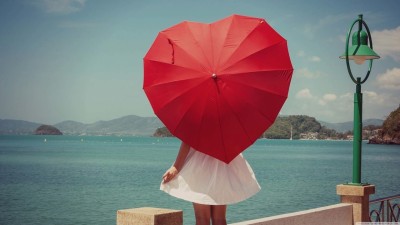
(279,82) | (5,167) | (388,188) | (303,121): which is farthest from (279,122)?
(279,82)

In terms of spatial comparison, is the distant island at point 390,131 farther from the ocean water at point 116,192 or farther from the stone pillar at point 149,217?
the stone pillar at point 149,217

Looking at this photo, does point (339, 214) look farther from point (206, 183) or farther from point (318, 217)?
point (206, 183)

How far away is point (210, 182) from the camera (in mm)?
4582

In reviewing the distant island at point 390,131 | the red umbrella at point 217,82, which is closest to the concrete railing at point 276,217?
the red umbrella at point 217,82

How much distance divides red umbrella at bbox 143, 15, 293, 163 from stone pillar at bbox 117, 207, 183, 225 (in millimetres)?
559

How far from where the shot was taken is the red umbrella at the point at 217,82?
15.3 ft

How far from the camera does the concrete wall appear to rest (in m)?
7.26

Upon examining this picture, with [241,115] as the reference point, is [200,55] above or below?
above

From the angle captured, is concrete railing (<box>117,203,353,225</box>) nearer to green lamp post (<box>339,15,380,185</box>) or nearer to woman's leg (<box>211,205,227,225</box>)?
woman's leg (<box>211,205,227,225</box>)

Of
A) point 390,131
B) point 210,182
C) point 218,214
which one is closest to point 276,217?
point 218,214

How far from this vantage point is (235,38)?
4840mm

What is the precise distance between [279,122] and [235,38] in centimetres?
19067

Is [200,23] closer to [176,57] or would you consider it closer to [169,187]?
[176,57]

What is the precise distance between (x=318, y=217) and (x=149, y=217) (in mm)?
4170
